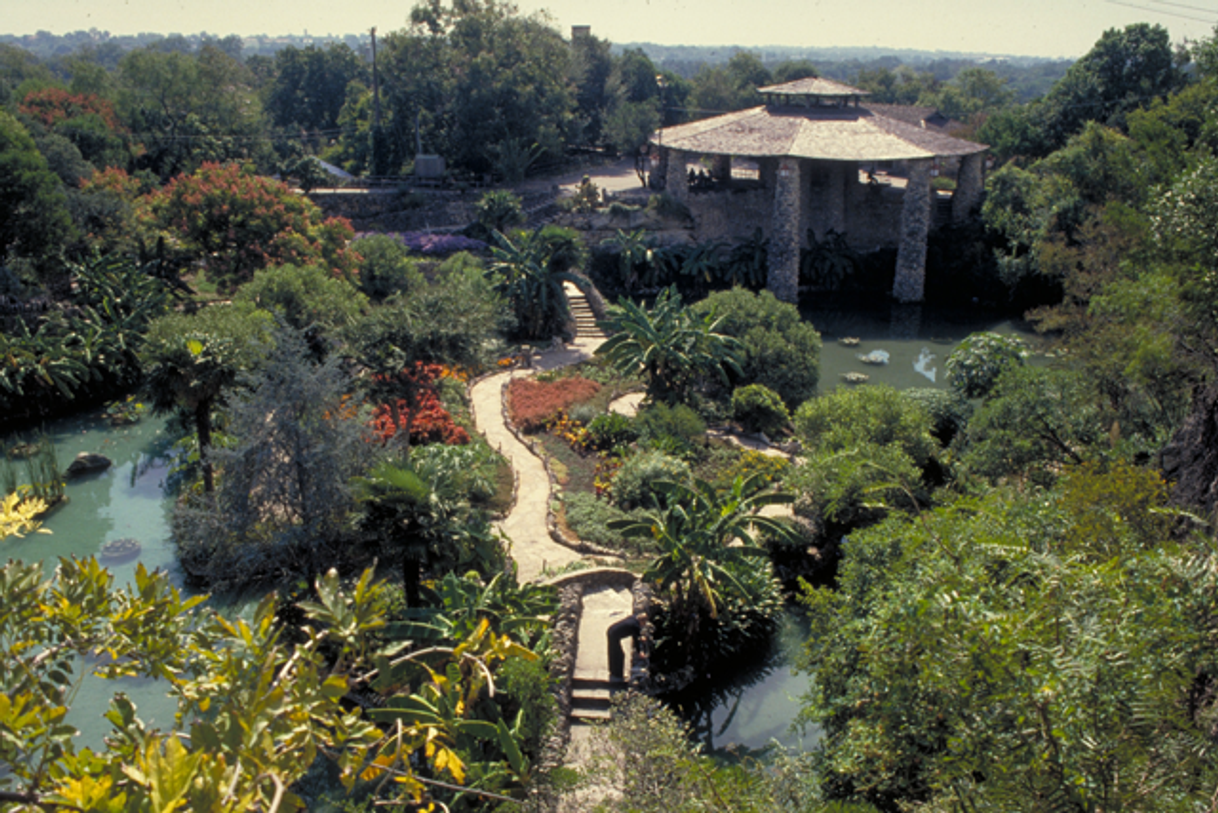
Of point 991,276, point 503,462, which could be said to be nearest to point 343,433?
point 503,462

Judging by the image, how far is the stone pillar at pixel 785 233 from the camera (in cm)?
3209

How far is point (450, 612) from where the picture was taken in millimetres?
10156

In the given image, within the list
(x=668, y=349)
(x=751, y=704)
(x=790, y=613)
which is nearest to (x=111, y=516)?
(x=668, y=349)

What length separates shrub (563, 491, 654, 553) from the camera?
47.2 feet

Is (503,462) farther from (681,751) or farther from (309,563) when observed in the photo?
(681,751)

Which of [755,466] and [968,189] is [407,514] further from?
Result: [968,189]

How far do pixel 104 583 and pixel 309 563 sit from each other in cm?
771

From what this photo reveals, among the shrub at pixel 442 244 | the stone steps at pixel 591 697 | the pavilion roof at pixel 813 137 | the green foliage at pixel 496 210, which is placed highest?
the pavilion roof at pixel 813 137

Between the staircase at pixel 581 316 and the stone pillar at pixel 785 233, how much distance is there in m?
8.95

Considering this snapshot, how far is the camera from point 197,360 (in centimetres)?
1384

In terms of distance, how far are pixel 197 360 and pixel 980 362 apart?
57.0ft

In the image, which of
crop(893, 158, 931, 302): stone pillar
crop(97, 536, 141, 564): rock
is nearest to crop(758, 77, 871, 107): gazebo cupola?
crop(893, 158, 931, 302): stone pillar

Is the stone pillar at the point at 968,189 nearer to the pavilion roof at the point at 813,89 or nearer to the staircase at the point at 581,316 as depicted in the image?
the pavilion roof at the point at 813,89

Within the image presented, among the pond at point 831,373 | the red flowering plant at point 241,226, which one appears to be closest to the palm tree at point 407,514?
the pond at point 831,373
